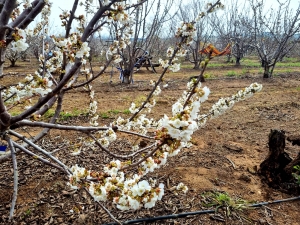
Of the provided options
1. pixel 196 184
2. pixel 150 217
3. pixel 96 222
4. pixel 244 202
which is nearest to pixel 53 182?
pixel 96 222

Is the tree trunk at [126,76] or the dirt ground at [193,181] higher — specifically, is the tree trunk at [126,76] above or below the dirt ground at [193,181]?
above

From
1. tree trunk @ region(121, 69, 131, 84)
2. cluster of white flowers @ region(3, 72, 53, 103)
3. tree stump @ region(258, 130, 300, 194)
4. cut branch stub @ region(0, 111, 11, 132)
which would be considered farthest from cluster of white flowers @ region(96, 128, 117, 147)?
tree trunk @ region(121, 69, 131, 84)

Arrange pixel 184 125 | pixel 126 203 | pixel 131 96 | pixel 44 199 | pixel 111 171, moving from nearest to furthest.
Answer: pixel 184 125 → pixel 126 203 → pixel 111 171 → pixel 44 199 → pixel 131 96

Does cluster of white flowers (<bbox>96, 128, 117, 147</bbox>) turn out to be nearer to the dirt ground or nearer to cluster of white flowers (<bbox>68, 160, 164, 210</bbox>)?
the dirt ground

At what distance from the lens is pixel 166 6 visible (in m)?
8.83

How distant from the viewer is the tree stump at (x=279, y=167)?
263 centimetres

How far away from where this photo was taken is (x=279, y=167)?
278cm

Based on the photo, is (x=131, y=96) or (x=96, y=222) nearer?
(x=96, y=222)

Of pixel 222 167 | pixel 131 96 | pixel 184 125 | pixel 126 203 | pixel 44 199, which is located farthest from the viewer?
pixel 131 96

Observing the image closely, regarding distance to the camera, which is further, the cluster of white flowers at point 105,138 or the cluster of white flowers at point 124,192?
the cluster of white flowers at point 105,138

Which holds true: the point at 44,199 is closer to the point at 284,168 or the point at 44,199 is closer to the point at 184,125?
the point at 184,125

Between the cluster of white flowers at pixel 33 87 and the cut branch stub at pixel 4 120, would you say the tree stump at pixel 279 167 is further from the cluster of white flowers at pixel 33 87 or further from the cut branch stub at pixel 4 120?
the cut branch stub at pixel 4 120

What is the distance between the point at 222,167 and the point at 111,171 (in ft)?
6.74

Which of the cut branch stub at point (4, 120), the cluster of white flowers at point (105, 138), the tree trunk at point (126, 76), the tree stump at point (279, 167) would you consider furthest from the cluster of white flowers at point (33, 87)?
the tree trunk at point (126, 76)
